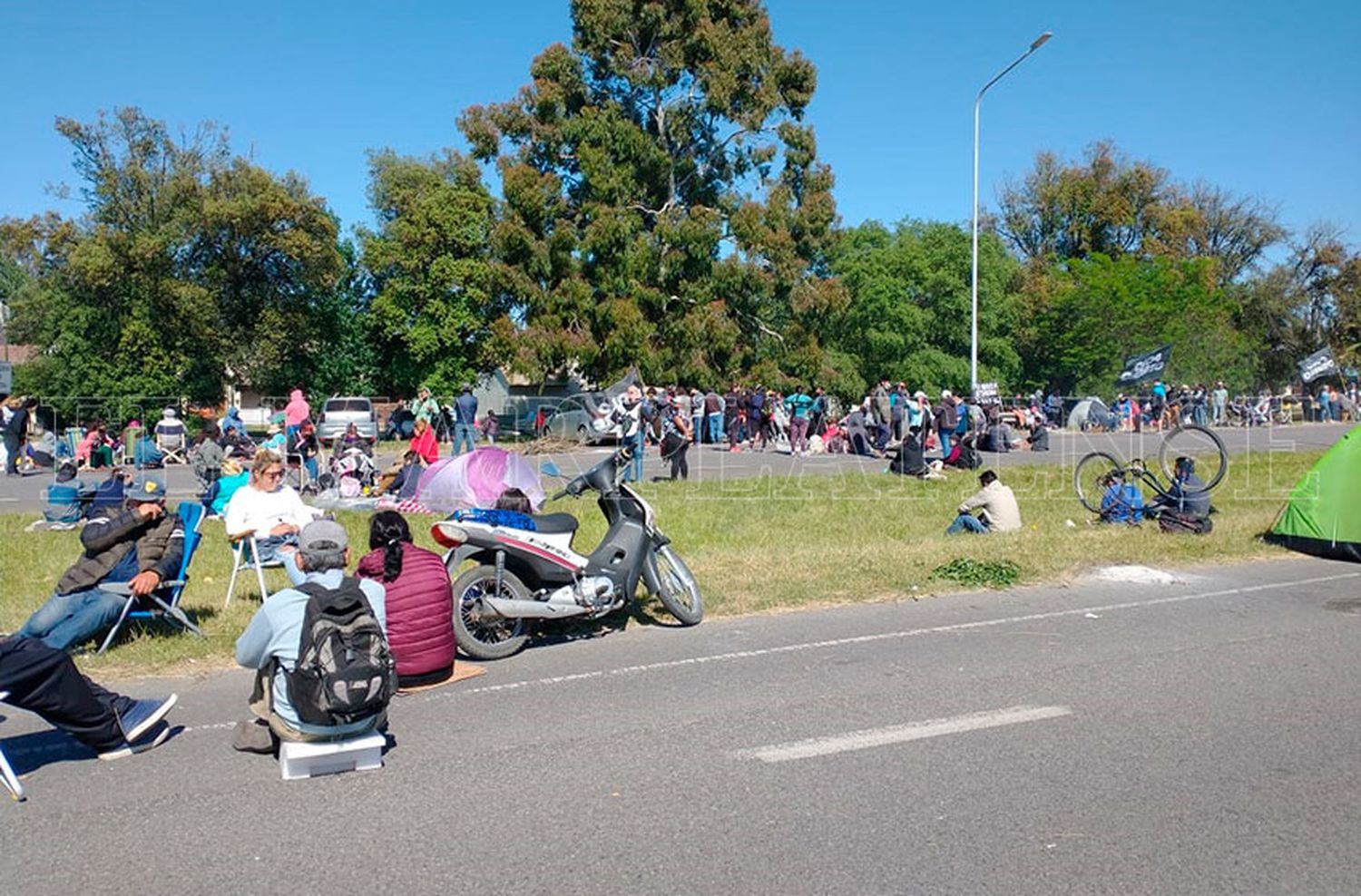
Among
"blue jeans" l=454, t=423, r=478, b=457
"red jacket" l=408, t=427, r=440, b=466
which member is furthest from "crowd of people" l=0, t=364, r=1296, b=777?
"blue jeans" l=454, t=423, r=478, b=457

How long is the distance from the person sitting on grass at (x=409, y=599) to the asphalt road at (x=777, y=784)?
220mm

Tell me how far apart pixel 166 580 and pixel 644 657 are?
3.53 metres

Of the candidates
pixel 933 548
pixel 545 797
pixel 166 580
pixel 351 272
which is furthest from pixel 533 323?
pixel 545 797

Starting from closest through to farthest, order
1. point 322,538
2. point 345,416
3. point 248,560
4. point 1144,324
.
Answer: point 322,538
point 248,560
point 345,416
point 1144,324

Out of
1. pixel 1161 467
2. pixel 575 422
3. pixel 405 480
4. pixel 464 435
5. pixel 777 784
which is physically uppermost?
pixel 575 422

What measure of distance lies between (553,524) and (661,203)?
3207 cm

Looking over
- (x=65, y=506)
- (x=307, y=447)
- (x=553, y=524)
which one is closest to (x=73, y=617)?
(x=553, y=524)

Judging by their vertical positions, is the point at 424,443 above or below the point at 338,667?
above

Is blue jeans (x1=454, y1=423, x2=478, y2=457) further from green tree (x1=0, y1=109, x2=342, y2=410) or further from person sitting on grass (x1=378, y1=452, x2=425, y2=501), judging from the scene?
green tree (x1=0, y1=109, x2=342, y2=410)

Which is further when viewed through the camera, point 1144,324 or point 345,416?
point 1144,324

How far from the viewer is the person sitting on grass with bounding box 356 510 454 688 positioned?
276 inches

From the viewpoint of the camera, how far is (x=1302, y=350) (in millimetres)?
59625

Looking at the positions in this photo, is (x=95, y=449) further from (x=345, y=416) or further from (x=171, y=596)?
(x=171, y=596)

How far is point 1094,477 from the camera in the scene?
15.6 meters
